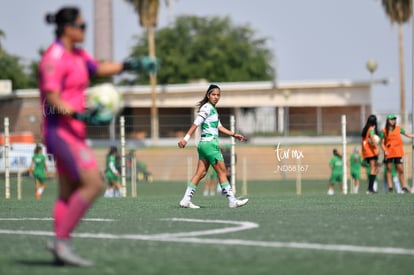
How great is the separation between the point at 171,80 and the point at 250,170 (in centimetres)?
6173

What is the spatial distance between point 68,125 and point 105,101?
351mm

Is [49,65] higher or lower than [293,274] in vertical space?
higher

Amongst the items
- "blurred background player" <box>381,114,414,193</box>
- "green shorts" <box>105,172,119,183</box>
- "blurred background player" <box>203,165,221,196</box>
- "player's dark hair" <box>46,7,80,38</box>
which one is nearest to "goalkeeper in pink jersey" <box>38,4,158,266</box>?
"player's dark hair" <box>46,7,80,38</box>

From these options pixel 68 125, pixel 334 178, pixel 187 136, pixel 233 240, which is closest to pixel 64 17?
pixel 68 125

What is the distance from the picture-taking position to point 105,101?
8.13 m

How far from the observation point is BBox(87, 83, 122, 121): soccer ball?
812 cm

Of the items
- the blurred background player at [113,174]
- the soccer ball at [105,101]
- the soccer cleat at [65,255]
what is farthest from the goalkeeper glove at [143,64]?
the blurred background player at [113,174]

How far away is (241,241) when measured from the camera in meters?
9.24

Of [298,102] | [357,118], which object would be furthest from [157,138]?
[298,102]

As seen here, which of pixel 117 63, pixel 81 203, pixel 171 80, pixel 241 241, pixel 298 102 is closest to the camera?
pixel 81 203

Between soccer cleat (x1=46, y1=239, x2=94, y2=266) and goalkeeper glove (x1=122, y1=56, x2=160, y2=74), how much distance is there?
1609mm

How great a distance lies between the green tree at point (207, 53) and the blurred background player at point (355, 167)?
6834cm

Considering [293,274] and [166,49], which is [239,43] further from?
[293,274]

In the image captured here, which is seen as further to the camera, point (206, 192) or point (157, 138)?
point (157, 138)
